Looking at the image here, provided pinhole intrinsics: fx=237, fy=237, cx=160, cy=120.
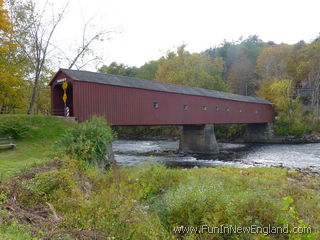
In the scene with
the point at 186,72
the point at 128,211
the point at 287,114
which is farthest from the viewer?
the point at 186,72

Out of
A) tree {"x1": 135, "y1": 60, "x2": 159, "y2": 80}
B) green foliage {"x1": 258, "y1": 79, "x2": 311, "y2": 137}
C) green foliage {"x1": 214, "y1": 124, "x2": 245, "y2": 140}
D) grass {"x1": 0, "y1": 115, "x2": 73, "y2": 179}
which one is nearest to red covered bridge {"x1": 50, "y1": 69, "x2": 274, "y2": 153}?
grass {"x1": 0, "y1": 115, "x2": 73, "y2": 179}

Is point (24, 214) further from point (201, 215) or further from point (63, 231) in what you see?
point (201, 215)

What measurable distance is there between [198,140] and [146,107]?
7770mm

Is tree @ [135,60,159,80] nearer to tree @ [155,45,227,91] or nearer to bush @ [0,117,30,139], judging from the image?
tree @ [155,45,227,91]

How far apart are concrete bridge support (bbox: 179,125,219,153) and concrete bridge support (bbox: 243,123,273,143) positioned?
1141 centimetres

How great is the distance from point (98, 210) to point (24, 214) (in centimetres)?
106

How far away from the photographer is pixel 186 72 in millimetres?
34531

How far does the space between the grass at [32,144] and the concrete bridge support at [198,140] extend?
491 inches

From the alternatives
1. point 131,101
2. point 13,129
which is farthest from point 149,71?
point 13,129

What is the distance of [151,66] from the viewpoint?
50.9 m

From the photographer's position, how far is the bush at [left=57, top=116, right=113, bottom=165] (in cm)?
811

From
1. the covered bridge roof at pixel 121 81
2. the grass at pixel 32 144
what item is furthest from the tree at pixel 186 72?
the grass at pixel 32 144

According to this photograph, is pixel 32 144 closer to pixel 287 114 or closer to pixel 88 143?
pixel 88 143

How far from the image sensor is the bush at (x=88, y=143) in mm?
8109
